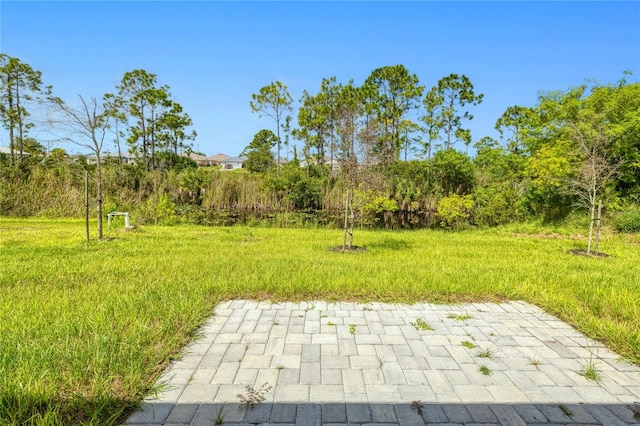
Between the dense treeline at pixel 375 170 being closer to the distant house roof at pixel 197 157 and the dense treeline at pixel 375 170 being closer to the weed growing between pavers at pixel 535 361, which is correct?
the weed growing between pavers at pixel 535 361

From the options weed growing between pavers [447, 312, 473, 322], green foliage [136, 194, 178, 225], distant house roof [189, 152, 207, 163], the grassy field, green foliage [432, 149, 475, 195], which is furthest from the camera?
distant house roof [189, 152, 207, 163]

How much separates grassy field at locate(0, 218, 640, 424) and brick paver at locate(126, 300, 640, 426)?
26 cm

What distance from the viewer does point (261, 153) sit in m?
28.3

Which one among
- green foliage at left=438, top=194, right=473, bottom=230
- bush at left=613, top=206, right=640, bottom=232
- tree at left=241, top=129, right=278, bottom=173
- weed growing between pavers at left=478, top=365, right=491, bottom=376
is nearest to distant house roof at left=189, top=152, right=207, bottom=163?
tree at left=241, top=129, right=278, bottom=173

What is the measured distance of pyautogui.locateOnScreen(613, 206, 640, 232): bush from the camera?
8.19 m

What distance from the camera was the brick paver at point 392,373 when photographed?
161 cm

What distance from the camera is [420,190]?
15.3 m

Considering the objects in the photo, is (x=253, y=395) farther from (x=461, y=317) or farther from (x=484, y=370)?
(x=461, y=317)

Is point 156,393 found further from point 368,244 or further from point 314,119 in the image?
point 314,119

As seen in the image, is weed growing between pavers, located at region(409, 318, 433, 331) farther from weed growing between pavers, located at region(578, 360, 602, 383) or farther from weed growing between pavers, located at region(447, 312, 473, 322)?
weed growing between pavers, located at region(578, 360, 602, 383)

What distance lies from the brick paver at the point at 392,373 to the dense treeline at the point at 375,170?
123 inches

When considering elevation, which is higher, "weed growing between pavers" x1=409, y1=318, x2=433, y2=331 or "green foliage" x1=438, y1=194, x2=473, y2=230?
"green foliage" x1=438, y1=194, x2=473, y2=230

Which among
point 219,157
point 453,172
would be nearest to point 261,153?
point 453,172

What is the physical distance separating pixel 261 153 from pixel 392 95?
12984 mm
